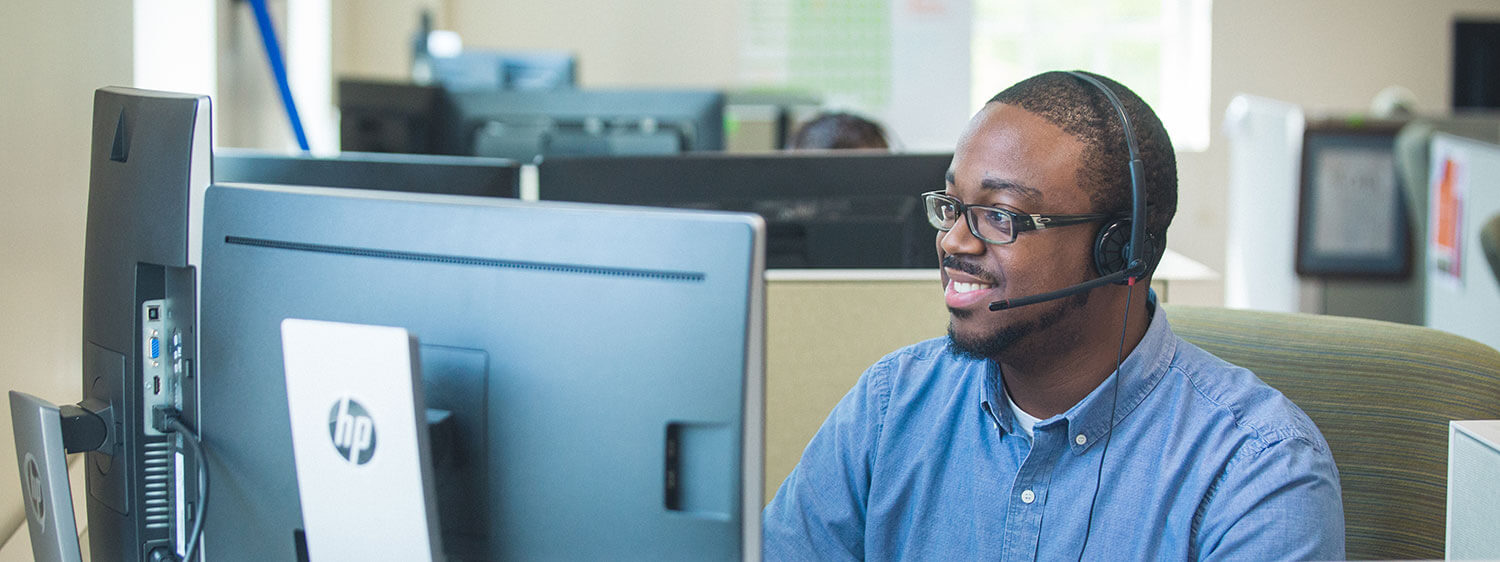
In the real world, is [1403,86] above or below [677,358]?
above

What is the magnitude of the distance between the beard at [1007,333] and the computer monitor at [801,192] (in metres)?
0.78

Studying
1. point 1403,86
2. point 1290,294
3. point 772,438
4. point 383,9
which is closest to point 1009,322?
point 772,438

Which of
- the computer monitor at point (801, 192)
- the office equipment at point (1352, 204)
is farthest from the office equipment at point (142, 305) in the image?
the office equipment at point (1352, 204)

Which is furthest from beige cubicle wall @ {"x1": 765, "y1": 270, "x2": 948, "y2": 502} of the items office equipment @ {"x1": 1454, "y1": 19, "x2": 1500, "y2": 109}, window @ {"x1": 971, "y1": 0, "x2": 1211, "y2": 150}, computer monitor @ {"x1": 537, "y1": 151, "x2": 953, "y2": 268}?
office equipment @ {"x1": 1454, "y1": 19, "x2": 1500, "y2": 109}

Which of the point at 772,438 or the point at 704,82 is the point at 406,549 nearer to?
the point at 772,438

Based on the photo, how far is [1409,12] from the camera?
18.8 ft

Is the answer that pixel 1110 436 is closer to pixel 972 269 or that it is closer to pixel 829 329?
pixel 972 269

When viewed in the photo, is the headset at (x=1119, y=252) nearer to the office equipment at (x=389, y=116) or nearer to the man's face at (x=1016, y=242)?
the man's face at (x=1016, y=242)

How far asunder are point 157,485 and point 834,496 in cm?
52

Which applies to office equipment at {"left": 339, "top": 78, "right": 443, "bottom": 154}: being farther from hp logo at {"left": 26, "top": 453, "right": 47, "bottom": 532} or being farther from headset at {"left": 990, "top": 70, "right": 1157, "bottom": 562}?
headset at {"left": 990, "top": 70, "right": 1157, "bottom": 562}

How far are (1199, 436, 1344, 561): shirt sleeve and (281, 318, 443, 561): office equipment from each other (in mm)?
533

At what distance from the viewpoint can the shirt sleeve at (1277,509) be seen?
88cm

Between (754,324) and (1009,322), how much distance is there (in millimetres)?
382

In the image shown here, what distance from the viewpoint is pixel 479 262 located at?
75 cm
